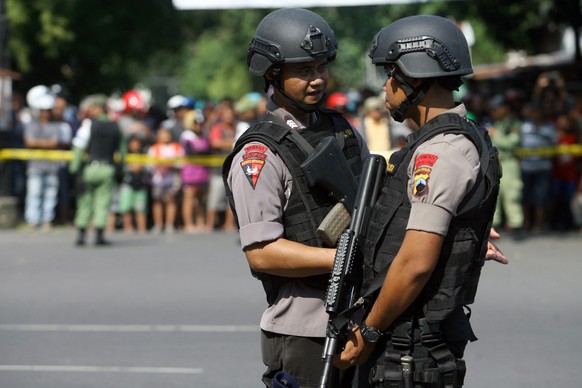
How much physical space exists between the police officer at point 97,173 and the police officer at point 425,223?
11184 millimetres

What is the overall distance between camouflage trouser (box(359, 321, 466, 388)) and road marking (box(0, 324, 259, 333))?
5.42m

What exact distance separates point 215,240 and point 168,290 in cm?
430

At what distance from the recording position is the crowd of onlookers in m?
15.8

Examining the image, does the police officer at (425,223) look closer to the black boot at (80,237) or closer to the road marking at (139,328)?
the road marking at (139,328)

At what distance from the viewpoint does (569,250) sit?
45.6ft

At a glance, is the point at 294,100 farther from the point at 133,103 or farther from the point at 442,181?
the point at 133,103

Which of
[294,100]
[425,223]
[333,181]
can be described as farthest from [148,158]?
[425,223]

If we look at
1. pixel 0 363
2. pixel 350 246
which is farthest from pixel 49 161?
pixel 350 246

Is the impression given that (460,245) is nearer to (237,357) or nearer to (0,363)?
(237,357)

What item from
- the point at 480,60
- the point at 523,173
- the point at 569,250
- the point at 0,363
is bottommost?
the point at 0,363

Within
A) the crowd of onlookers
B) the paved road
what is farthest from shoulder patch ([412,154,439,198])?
the crowd of onlookers

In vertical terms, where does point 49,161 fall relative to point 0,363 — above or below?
above

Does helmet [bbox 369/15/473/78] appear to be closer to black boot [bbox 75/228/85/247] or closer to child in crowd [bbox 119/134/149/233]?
black boot [bbox 75/228/85/247]

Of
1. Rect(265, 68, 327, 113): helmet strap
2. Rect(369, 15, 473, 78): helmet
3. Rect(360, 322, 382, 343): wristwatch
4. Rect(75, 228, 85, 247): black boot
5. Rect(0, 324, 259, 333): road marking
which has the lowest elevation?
Rect(0, 324, 259, 333): road marking
